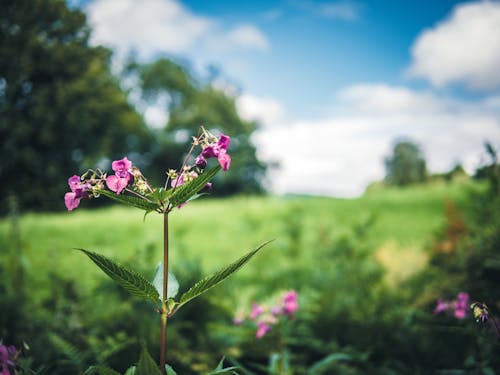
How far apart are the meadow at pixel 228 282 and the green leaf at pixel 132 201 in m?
1.06

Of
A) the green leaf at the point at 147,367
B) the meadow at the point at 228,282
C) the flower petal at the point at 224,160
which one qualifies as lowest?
the meadow at the point at 228,282

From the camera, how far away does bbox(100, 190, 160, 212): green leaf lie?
0.96 meters

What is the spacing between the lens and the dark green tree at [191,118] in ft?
87.3

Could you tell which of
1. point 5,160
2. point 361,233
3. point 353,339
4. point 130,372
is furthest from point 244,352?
point 5,160

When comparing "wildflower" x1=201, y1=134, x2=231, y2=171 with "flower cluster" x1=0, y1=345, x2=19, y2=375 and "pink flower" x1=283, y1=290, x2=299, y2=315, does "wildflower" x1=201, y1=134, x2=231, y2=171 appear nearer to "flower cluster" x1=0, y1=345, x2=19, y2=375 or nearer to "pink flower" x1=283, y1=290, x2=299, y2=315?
"flower cluster" x1=0, y1=345, x2=19, y2=375

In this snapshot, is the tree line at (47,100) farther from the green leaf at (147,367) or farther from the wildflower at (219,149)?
the green leaf at (147,367)

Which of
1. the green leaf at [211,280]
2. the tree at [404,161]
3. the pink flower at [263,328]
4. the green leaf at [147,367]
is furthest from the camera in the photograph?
the tree at [404,161]

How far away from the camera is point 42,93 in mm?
3391

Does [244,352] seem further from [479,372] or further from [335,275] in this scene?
[335,275]

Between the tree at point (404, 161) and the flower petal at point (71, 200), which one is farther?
the tree at point (404, 161)

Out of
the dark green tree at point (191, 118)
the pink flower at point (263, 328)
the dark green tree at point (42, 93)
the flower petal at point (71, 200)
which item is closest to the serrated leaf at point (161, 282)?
the flower petal at point (71, 200)

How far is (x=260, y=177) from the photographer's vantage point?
29.0 meters

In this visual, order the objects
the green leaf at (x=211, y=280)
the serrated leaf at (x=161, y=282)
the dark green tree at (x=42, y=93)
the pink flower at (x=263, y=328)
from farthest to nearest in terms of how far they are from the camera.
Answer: the dark green tree at (x=42, y=93), the pink flower at (x=263, y=328), the serrated leaf at (x=161, y=282), the green leaf at (x=211, y=280)

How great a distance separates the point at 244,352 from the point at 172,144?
25.4m
